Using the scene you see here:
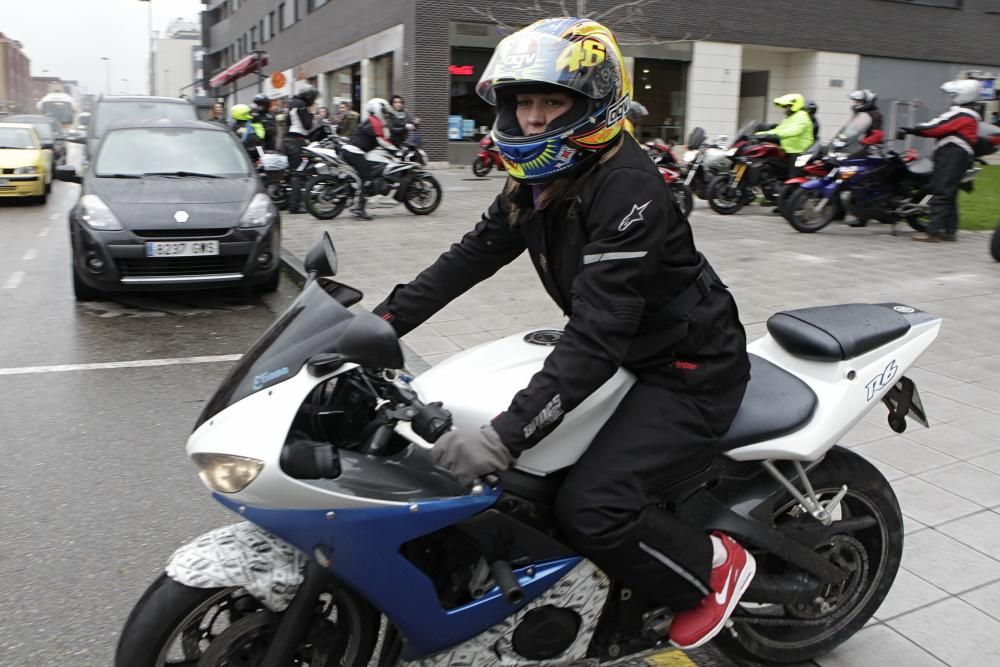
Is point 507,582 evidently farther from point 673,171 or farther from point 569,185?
point 673,171

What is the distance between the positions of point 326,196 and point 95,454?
30.9 ft

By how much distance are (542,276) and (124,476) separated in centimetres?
278

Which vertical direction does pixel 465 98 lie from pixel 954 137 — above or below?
above

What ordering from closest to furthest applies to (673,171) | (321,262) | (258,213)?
1. (321,262)
2. (258,213)
3. (673,171)

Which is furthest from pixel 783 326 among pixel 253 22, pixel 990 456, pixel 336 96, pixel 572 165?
pixel 253 22

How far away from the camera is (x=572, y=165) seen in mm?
2320

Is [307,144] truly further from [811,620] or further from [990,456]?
[811,620]

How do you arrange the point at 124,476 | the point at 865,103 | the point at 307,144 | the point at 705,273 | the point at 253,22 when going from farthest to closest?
1. the point at 253,22
2. the point at 307,144
3. the point at 865,103
4. the point at 124,476
5. the point at 705,273

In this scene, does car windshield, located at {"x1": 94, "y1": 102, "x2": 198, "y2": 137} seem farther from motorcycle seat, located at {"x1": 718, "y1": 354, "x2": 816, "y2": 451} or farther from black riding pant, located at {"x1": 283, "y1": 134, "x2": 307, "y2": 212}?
motorcycle seat, located at {"x1": 718, "y1": 354, "x2": 816, "y2": 451}

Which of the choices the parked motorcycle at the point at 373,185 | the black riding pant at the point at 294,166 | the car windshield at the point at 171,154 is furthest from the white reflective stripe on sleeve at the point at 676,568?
the black riding pant at the point at 294,166

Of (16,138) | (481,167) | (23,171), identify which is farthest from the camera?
(481,167)

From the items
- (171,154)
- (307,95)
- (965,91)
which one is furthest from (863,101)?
(171,154)

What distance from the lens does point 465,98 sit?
28391 millimetres

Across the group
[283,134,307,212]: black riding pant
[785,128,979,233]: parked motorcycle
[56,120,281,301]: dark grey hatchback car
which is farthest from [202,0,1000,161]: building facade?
[56,120,281,301]: dark grey hatchback car
